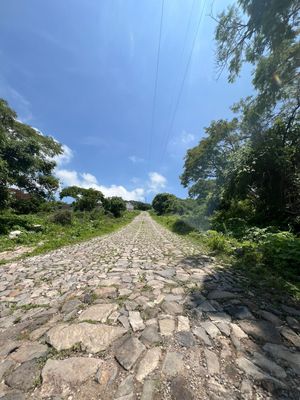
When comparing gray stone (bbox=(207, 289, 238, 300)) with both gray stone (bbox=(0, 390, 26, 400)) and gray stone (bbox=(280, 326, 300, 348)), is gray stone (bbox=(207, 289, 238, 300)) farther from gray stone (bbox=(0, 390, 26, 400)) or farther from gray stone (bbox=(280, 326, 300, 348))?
gray stone (bbox=(0, 390, 26, 400))

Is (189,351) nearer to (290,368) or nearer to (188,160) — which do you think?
(290,368)

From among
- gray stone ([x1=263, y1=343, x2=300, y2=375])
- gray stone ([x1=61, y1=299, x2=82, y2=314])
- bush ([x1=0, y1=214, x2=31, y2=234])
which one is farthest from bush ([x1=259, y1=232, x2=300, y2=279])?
bush ([x1=0, y1=214, x2=31, y2=234])

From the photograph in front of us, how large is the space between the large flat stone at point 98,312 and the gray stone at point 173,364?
104 cm

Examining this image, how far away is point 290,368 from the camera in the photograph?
6.36 ft

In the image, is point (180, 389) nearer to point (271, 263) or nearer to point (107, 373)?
point (107, 373)

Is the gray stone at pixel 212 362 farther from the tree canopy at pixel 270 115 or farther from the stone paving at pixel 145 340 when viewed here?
the tree canopy at pixel 270 115

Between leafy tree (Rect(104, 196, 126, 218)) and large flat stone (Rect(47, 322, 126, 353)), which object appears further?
leafy tree (Rect(104, 196, 126, 218))

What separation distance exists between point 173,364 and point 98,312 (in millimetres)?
1348

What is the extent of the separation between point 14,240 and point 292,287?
1021cm

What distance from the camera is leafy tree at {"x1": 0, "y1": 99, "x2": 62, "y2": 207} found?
38.1 ft

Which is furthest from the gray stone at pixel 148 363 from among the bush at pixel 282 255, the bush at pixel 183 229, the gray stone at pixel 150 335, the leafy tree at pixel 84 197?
the leafy tree at pixel 84 197

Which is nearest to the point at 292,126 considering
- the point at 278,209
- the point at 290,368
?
the point at 278,209

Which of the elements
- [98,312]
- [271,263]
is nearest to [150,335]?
[98,312]

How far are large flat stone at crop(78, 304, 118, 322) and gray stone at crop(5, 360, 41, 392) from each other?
80 centimetres
